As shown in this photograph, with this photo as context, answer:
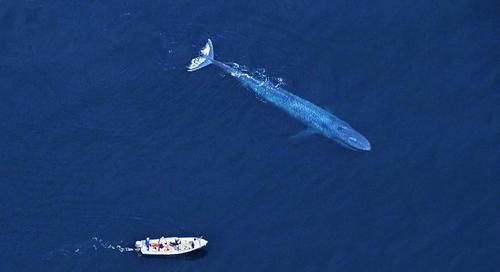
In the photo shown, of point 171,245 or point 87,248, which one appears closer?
point 171,245

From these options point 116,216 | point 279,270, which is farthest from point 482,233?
point 116,216

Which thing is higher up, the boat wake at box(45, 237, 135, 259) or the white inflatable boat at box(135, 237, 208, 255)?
the boat wake at box(45, 237, 135, 259)

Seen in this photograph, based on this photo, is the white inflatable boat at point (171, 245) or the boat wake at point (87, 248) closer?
the white inflatable boat at point (171, 245)

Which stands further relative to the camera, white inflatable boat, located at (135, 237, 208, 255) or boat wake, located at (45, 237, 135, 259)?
boat wake, located at (45, 237, 135, 259)

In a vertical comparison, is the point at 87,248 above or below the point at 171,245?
above

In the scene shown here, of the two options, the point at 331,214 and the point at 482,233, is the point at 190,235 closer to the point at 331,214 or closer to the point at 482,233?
the point at 331,214

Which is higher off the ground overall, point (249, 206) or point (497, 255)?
point (249, 206)

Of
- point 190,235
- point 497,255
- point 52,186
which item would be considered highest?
point 52,186

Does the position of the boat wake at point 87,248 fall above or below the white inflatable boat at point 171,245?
above
